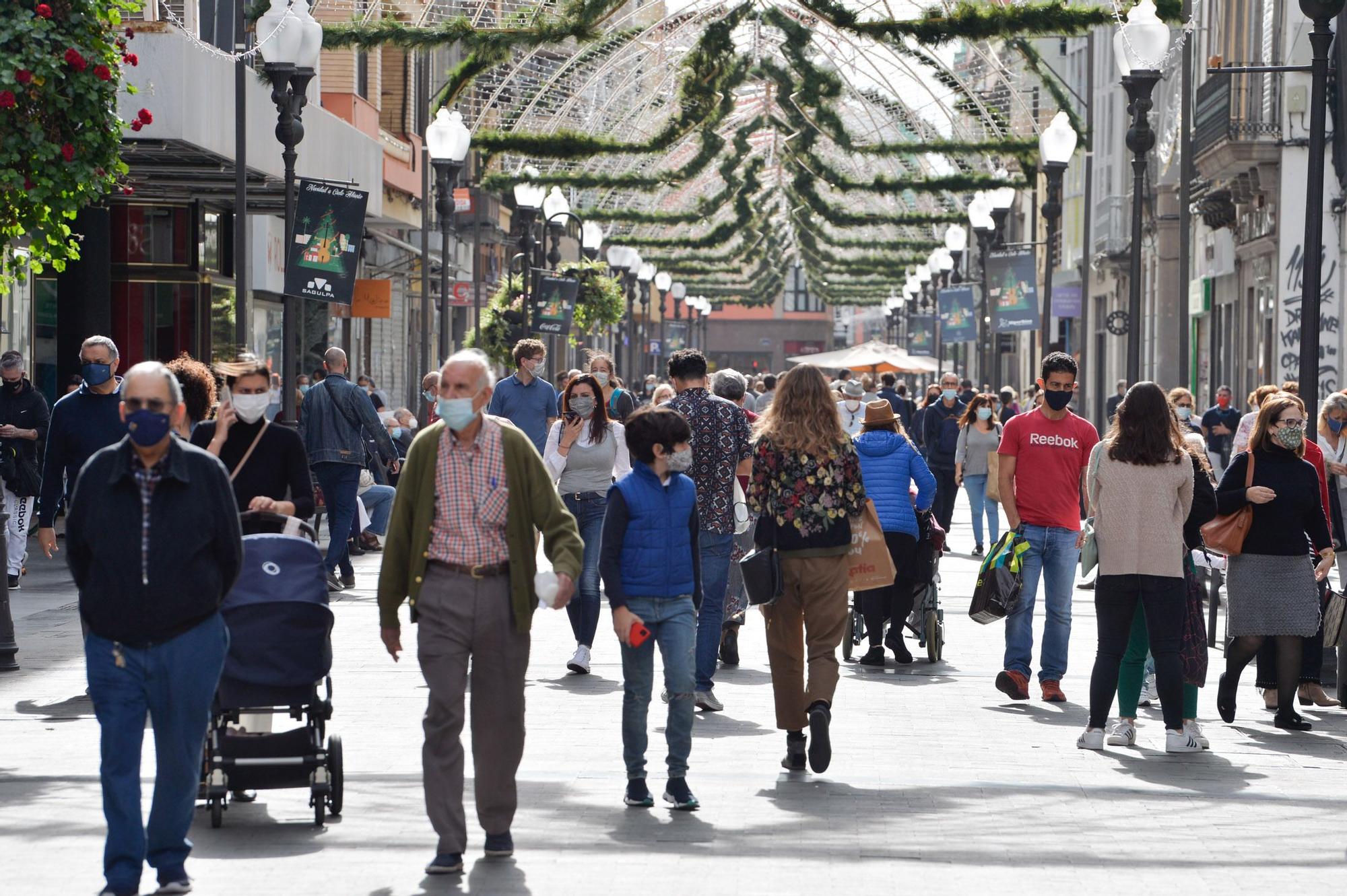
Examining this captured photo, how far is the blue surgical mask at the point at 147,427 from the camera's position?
6.67 m

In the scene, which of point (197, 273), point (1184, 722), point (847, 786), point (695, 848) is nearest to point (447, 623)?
point (695, 848)

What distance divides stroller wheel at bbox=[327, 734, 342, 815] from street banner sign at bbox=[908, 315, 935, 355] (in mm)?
62231

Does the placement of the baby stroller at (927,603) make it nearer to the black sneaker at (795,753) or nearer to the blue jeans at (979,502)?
the black sneaker at (795,753)

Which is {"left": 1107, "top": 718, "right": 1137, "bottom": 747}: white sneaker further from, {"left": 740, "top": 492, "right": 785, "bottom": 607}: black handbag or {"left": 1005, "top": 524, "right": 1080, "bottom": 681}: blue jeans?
{"left": 740, "top": 492, "right": 785, "bottom": 607}: black handbag

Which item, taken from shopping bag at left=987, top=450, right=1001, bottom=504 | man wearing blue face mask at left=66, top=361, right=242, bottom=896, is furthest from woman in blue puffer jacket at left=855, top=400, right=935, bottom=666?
man wearing blue face mask at left=66, top=361, right=242, bottom=896

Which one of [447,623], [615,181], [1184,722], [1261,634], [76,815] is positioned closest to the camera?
[447,623]

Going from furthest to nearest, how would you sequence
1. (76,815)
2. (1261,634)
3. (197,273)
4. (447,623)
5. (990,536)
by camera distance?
(197,273) → (990,536) → (1261,634) → (76,815) → (447,623)

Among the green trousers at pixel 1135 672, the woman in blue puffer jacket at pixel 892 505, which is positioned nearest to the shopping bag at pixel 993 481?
the woman in blue puffer jacket at pixel 892 505

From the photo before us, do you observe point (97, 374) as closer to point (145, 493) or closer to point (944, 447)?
point (145, 493)

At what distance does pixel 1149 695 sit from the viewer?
11875 mm

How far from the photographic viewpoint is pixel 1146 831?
8062 mm

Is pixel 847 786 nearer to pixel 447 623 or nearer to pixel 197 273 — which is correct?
pixel 447 623

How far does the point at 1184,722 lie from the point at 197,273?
20188mm

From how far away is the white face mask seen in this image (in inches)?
342
